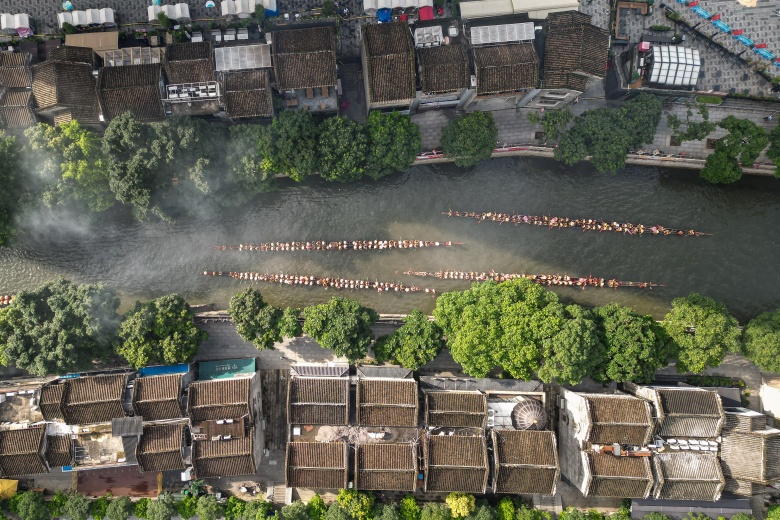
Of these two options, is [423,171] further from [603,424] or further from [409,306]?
[603,424]

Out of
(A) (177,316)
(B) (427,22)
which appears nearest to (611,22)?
(B) (427,22)

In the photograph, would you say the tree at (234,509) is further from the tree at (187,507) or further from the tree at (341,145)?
the tree at (341,145)

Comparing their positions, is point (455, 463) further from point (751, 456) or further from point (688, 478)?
point (751, 456)

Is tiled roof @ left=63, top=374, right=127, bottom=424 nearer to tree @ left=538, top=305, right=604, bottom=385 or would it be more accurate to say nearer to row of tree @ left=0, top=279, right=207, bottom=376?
row of tree @ left=0, top=279, right=207, bottom=376

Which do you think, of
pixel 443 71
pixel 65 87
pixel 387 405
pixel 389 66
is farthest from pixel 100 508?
pixel 443 71

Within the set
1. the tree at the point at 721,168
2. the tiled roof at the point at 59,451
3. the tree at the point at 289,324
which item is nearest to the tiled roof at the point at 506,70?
the tree at the point at 721,168
